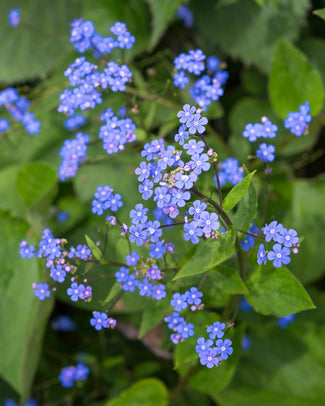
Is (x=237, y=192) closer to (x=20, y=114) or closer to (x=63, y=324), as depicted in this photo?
(x=20, y=114)

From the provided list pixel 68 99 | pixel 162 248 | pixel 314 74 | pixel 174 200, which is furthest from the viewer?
pixel 314 74

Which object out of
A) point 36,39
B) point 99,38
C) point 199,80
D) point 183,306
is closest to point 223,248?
point 183,306

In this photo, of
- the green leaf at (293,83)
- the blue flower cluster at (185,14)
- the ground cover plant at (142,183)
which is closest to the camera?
the ground cover plant at (142,183)

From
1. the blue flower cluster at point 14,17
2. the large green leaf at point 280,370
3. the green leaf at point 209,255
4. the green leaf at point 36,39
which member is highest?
the green leaf at point 209,255

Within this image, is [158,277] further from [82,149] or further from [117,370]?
[117,370]

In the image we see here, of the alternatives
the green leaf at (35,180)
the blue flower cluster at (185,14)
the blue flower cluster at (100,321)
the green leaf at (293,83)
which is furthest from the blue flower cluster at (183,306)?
the blue flower cluster at (185,14)

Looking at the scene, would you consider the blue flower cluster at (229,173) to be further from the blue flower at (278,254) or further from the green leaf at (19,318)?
the green leaf at (19,318)

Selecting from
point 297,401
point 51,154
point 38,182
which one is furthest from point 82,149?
point 297,401

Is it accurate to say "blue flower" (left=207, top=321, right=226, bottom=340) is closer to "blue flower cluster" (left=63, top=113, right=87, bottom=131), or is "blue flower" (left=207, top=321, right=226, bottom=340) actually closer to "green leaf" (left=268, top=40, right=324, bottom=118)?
"green leaf" (left=268, top=40, right=324, bottom=118)
